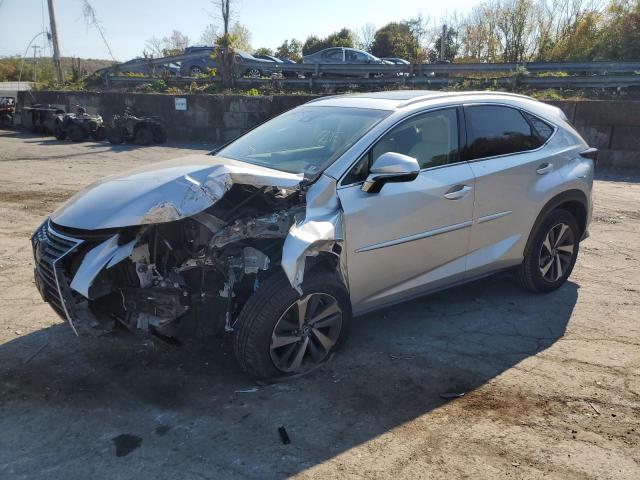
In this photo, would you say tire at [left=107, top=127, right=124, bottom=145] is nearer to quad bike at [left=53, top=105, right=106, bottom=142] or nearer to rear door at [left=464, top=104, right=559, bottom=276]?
quad bike at [left=53, top=105, right=106, bottom=142]

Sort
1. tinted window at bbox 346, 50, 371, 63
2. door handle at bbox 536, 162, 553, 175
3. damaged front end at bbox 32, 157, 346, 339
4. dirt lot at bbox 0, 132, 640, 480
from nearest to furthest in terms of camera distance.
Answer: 1. dirt lot at bbox 0, 132, 640, 480
2. damaged front end at bbox 32, 157, 346, 339
3. door handle at bbox 536, 162, 553, 175
4. tinted window at bbox 346, 50, 371, 63

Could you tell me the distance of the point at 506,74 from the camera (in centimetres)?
1723

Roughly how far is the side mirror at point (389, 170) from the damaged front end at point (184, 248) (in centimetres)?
26

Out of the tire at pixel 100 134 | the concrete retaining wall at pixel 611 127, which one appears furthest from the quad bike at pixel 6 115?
the concrete retaining wall at pixel 611 127

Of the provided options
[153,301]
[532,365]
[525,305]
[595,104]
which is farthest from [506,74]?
[153,301]

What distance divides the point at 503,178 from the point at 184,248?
2538 millimetres

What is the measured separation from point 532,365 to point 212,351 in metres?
2.27

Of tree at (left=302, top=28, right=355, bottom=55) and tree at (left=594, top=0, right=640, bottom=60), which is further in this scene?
tree at (left=302, top=28, right=355, bottom=55)

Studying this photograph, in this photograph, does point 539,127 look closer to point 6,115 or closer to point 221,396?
point 221,396

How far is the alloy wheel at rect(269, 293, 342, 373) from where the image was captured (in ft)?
11.1

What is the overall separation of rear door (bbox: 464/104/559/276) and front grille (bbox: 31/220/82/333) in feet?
9.43

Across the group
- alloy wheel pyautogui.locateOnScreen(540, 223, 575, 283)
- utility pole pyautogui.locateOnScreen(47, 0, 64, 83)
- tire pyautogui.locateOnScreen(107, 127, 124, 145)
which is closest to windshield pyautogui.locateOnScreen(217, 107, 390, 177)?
alloy wheel pyautogui.locateOnScreen(540, 223, 575, 283)

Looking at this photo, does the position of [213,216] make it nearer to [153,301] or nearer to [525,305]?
[153,301]

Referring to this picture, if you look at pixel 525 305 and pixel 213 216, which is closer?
pixel 213 216
